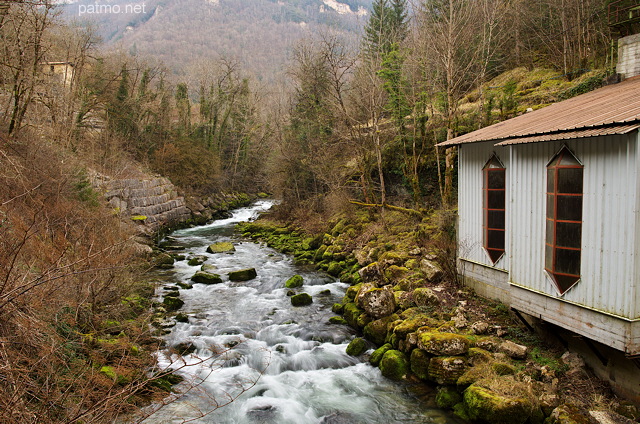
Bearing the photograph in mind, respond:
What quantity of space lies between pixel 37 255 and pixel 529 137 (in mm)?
10744

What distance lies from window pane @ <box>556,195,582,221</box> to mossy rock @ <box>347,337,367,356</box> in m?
5.72

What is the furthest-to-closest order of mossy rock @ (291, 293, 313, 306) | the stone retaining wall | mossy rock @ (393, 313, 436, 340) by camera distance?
the stone retaining wall
mossy rock @ (291, 293, 313, 306)
mossy rock @ (393, 313, 436, 340)

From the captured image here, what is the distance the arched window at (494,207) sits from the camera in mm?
10609

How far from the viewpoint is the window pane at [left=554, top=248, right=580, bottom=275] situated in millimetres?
→ 7812

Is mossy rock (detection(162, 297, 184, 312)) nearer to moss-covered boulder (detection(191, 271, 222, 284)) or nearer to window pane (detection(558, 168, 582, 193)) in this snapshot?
moss-covered boulder (detection(191, 271, 222, 284))

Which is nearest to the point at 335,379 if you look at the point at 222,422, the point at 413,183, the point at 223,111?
the point at 222,422

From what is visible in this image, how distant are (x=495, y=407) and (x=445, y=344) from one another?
178 centimetres

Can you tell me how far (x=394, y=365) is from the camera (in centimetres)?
973

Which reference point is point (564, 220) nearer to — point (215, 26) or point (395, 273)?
point (395, 273)

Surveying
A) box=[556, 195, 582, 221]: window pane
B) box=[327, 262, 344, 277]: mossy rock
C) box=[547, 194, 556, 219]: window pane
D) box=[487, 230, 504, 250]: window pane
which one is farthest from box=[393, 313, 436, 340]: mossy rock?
box=[327, 262, 344, 277]: mossy rock

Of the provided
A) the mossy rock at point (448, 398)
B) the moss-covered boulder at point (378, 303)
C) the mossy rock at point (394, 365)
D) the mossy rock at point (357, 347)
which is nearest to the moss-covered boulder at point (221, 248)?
the moss-covered boulder at point (378, 303)

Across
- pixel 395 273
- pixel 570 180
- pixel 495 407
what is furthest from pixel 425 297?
pixel 570 180

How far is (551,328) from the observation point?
29.5ft

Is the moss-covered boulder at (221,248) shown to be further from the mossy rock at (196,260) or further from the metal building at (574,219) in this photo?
the metal building at (574,219)
